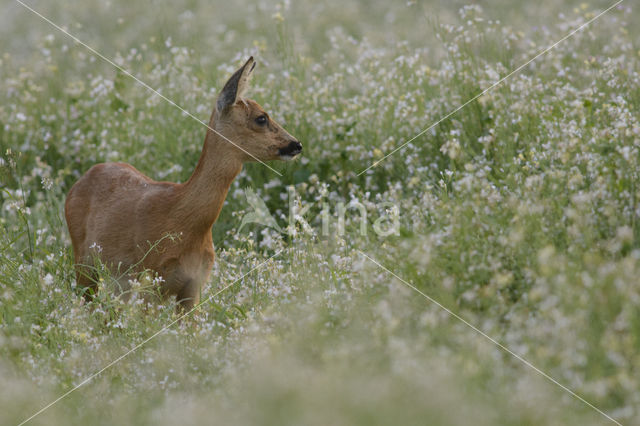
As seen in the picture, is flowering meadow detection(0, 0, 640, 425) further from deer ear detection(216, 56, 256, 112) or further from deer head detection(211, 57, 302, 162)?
deer ear detection(216, 56, 256, 112)

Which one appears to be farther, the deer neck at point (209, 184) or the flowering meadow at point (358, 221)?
the deer neck at point (209, 184)

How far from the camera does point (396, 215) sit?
161 inches

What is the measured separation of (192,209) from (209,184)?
0.17m

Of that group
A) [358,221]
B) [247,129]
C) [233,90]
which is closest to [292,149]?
[247,129]

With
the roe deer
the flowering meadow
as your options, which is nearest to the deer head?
the roe deer

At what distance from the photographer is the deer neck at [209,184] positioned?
4.50 m

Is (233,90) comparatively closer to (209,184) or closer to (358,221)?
(209,184)

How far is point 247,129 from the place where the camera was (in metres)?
4.48

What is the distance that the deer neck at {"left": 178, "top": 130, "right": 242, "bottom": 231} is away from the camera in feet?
14.8

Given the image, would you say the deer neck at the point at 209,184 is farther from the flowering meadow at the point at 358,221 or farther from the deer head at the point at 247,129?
the flowering meadow at the point at 358,221

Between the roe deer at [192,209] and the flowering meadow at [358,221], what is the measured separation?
21cm

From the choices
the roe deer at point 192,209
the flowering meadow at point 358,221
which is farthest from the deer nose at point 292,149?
the flowering meadow at point 358,221

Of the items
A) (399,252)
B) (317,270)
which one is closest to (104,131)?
(317,270)

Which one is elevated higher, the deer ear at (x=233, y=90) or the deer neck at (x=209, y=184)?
the deer ear at (x=233, y=90)
